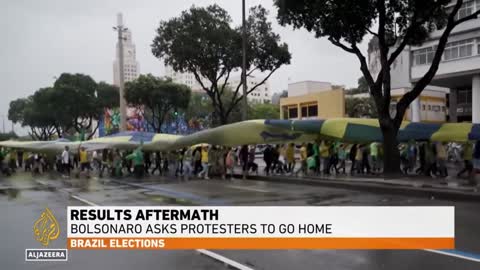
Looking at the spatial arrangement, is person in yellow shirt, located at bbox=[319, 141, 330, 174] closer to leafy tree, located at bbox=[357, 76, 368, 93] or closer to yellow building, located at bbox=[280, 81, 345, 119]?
yellow building, located at bbox=[280, 81, 345, 119]

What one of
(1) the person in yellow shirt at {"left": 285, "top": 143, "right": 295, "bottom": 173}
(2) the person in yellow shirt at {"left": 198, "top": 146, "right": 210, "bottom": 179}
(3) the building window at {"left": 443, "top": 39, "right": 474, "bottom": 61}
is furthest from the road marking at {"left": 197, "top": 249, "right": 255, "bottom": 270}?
(3) the building window at {"left": 443, "top": 39, "right": 474, "bottom": 61}

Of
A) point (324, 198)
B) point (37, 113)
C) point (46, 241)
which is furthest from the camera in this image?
point (37, 113)

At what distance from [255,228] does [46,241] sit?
222 centimetres

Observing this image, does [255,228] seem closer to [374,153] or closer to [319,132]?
[319,132]

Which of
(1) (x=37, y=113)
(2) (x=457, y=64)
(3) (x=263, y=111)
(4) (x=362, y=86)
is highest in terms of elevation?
(4) (x=362, y=86)

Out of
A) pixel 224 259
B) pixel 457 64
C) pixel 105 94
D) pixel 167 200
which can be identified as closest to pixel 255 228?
pixel 224 259

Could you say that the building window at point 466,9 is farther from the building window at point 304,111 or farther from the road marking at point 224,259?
the road marking at point 224,259

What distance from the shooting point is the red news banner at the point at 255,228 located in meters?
4.62

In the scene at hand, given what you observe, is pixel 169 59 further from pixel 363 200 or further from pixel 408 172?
pixel 363 200

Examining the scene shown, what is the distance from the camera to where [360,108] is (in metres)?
54.3

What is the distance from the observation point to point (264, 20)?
24.7 meters

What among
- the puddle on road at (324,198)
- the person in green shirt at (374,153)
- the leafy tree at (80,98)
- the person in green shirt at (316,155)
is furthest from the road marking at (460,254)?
the leafy tree at (80,98)

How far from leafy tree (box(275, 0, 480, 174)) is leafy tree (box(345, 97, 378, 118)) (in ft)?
120

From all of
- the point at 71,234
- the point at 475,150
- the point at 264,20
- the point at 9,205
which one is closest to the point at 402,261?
the point at 71,234
